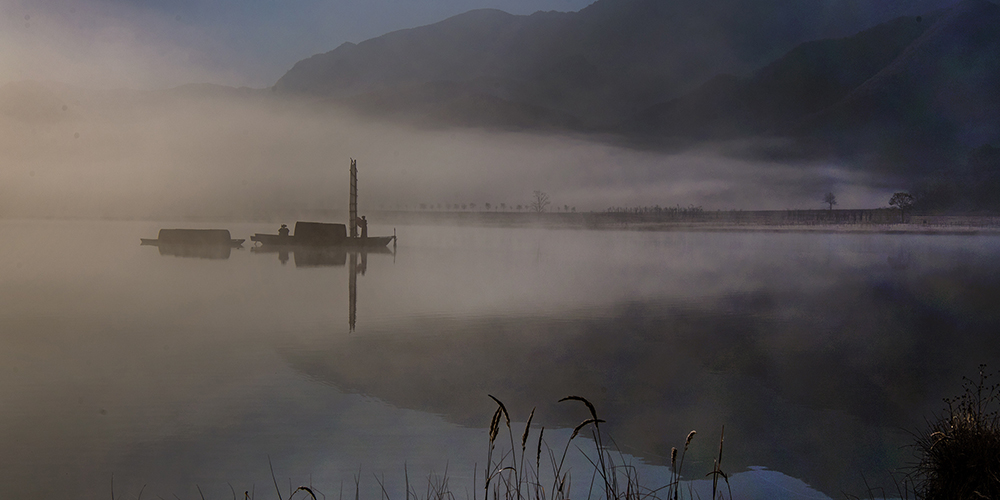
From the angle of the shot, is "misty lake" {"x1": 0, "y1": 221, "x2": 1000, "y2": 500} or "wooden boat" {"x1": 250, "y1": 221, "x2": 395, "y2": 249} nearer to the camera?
"misty lake" {"x1": 0, "y1": 221, "x2": 1000, "y2": 500}

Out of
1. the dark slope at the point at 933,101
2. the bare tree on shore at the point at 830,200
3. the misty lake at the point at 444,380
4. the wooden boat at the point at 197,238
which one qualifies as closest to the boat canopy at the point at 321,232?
the wooden boat at the point at 197,238

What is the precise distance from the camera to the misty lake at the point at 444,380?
5906 millimetres

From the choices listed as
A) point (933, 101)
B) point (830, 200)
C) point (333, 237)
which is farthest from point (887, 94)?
point (333, 237)

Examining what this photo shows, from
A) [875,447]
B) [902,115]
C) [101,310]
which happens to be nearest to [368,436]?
[875,447]

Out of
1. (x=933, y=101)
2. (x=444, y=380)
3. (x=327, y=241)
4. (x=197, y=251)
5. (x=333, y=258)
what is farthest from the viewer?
(x=933, y=101)

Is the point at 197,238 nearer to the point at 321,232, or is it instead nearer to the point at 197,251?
the point at 197,251

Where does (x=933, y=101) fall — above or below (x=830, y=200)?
above

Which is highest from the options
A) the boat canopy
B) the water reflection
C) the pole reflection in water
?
the boat canopy

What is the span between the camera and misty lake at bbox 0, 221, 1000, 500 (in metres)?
5.91

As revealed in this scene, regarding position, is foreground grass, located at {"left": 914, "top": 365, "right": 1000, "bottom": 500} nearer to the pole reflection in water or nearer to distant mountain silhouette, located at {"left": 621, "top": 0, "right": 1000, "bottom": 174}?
the pole reflection in water

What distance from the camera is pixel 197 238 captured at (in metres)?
45.2

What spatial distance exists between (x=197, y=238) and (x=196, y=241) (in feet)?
0.72

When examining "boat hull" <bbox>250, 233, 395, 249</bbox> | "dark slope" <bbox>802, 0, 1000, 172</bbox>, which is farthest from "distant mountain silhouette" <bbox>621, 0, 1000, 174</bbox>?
"boat hull" <bbox>250, 233, 395, 249</bbox>

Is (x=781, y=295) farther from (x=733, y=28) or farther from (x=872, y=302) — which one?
(x=733, y=28)
